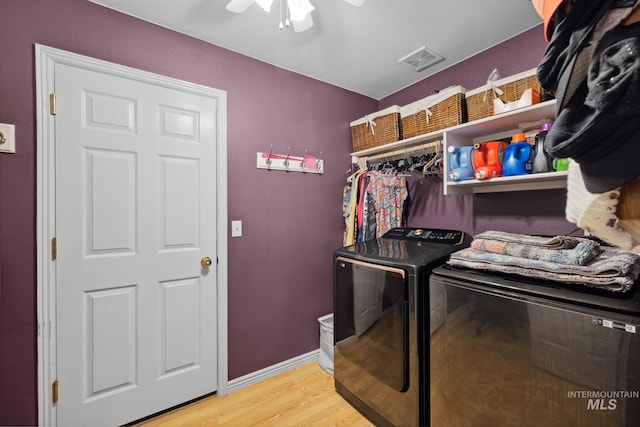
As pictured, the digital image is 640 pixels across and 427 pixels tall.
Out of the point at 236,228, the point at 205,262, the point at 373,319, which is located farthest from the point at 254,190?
the point at 373,319

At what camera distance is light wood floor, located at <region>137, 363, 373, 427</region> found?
1661mm

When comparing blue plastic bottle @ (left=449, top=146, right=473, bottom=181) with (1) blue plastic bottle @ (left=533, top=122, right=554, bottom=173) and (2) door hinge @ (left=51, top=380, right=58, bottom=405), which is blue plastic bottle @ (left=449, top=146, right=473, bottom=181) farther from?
(2) door hinge @ (left=51, top=380, right=58, bottom=405)

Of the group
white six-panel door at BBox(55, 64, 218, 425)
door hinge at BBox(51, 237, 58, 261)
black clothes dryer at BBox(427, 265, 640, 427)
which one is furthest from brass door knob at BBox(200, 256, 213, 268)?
black clothes dryer at BBox(427, 265, 640, 427)

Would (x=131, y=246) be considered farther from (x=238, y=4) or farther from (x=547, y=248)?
(x=547, y=248)

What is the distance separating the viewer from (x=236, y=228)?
2.00m

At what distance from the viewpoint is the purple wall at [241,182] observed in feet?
4.45

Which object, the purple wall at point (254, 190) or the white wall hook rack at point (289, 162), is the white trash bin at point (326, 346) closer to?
the purple wall at point (254, 190)

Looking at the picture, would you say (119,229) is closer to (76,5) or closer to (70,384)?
(70,384)

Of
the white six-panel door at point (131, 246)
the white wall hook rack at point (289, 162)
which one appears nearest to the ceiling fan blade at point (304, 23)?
the white six-panel door at point (131, 246)

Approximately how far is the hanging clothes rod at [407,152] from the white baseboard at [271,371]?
176 cm

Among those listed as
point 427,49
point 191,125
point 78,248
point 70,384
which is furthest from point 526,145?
point 70,384

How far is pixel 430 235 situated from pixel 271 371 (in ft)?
5.19

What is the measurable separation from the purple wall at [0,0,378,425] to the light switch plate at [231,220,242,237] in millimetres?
48

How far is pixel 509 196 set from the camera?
1.80 meters
